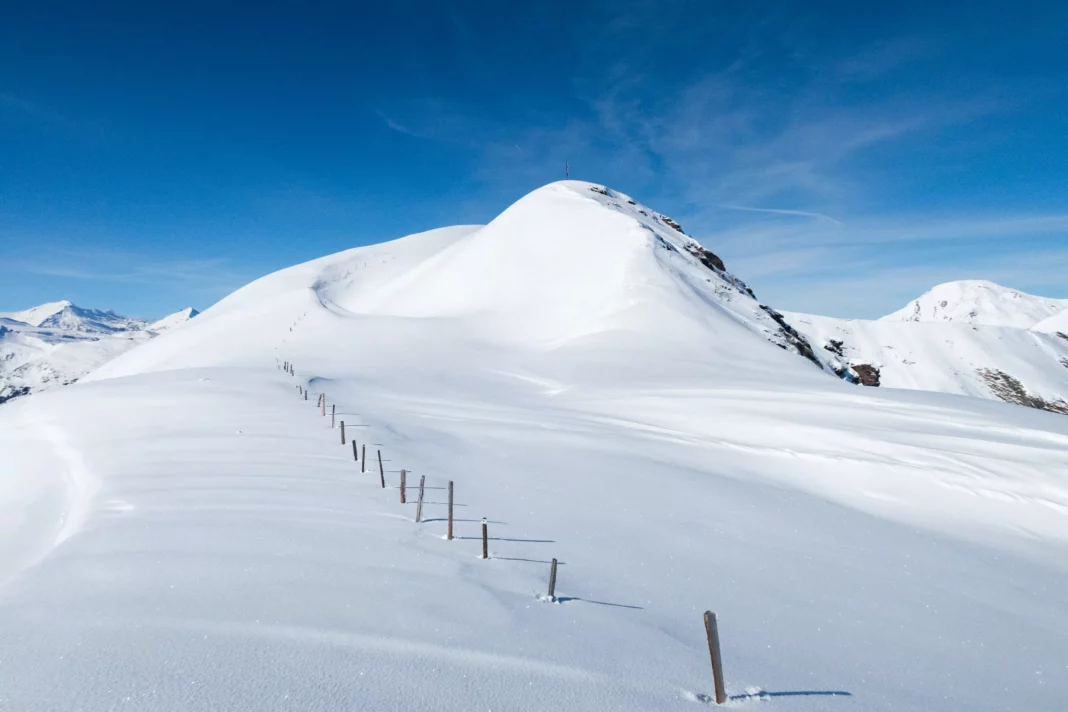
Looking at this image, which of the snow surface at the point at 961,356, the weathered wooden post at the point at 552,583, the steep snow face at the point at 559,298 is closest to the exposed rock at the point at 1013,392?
the snow surface at the point at 961,356

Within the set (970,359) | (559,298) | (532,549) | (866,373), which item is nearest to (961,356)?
(970,359)

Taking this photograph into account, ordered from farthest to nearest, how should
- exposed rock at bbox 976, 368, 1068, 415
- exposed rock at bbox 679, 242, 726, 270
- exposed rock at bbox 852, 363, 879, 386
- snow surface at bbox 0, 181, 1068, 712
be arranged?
exposed rock at bbox 976, 368, 1068, 415 < exposed rock at bbox 679, 242, 726, 270 < exposed rock at bbox 852, 363, 879, 386 < snow surface at bbox 0, 181, 1068, 712

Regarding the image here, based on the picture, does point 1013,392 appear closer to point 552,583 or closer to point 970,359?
point 970,359

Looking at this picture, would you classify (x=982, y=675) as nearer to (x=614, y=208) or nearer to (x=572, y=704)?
(x=572, y=704)

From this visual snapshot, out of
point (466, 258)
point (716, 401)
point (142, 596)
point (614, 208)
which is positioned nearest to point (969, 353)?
point (614, 208)

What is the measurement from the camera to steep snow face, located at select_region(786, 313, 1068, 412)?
146500mm

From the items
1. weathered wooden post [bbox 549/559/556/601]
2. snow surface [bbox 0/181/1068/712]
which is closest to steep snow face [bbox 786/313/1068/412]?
snow surface [bbox 0/181/1068/712]

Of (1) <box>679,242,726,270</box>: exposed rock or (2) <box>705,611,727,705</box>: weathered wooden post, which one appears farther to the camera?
(1) <box>679,242,726,270</box>: exposed rock

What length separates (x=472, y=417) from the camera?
1013 inches

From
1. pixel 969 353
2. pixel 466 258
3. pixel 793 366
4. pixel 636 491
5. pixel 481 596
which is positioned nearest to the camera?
pixel 481 596

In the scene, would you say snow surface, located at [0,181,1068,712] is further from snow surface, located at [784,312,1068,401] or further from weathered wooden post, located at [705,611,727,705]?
snow surface, located at [784,312,1068,401]

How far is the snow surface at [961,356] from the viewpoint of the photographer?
152 m

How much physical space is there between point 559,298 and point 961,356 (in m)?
163

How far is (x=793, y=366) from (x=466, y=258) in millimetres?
50820
